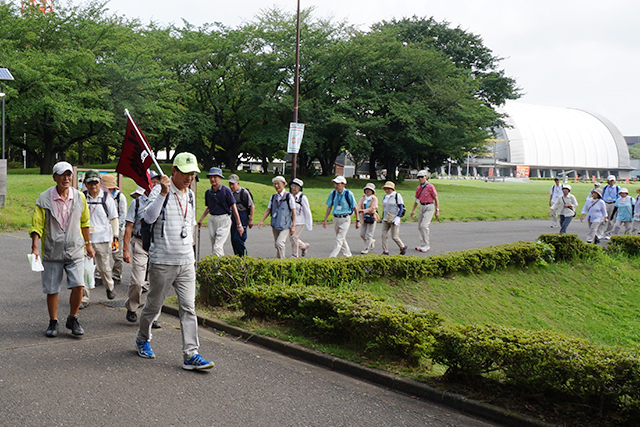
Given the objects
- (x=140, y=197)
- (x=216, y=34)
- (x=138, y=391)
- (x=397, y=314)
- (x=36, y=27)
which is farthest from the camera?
(x=216, y=34)

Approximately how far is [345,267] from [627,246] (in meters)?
9.26

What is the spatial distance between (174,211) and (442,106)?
40548mm

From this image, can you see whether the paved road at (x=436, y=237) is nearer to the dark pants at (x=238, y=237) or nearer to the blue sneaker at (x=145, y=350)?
the dark pants at (x=238, y=237)

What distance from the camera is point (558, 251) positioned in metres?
12.9

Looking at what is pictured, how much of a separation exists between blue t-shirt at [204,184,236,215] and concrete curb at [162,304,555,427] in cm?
300

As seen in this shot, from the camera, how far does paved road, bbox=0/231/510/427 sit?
4.12m

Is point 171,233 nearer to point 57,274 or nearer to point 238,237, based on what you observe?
point 57,274

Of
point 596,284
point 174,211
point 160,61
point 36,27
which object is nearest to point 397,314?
point 174,211

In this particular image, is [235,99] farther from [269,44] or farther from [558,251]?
[558,251]

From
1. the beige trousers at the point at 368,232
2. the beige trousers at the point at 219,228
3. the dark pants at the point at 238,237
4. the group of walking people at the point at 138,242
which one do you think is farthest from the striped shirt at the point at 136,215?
the beige trousers at the point at 368,232

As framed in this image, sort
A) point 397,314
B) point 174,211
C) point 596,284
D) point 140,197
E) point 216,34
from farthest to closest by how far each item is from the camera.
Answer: point 216,34
point 596,284
point 140,197
point 397,314
point 174,211

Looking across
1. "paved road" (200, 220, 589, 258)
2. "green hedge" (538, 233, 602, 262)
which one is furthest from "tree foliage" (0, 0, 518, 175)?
"green hedge" (538, 233, 602, 262)

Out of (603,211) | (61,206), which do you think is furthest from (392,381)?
(603,211)

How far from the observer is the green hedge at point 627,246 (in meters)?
14.3
